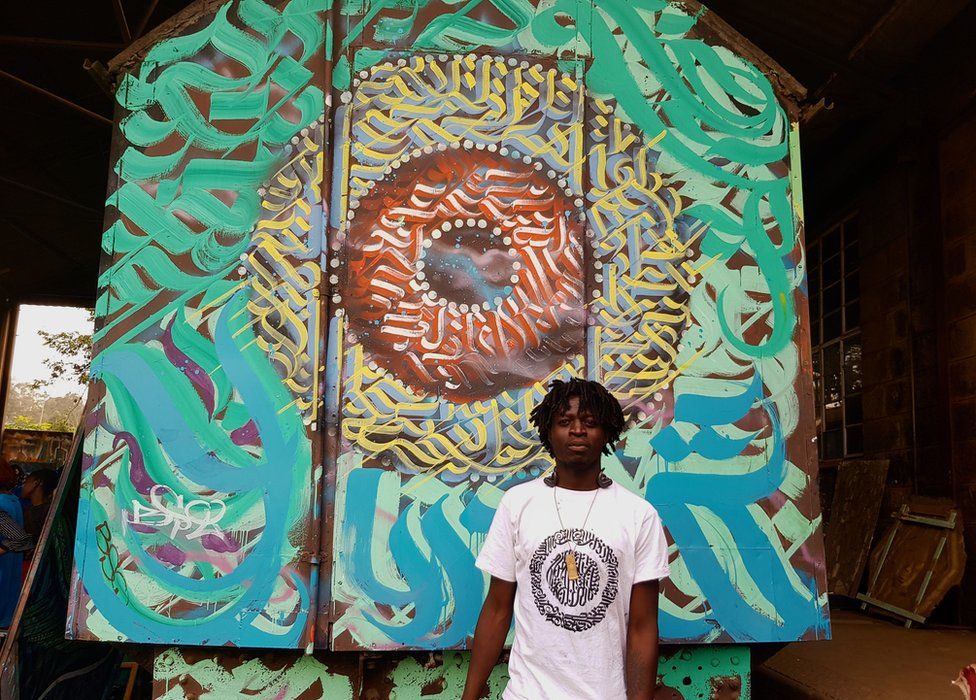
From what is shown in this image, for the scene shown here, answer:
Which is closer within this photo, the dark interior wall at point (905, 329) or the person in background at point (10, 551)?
the person in background at point (10, 551)

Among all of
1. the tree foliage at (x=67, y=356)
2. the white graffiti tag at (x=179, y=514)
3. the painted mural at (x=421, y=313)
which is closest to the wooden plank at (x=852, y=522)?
the painted mural at (x=421, y=313)

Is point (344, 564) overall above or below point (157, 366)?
below

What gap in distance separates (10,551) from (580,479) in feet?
15.5

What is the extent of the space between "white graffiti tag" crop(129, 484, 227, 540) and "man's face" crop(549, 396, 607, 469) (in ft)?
5.96

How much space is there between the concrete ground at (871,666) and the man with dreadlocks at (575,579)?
9.25ft

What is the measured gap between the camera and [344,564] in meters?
3.64

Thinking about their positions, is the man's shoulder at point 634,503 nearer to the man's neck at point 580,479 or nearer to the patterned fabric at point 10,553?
the man's neck at point 580,479

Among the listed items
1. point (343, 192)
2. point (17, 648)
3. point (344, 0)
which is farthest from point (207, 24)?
point (17, 648)

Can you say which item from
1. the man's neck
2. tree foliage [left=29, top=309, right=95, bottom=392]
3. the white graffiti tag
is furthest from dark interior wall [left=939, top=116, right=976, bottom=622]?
tree foliage [left=29, top=309, right=95, bottom=392]

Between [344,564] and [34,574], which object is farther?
[34,574]

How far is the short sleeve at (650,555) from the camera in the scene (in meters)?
2.47

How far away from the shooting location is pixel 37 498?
5.92 m

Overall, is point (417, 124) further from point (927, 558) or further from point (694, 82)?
point (927, 558)

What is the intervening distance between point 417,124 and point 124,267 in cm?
160
